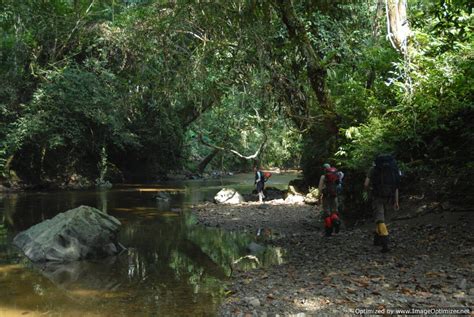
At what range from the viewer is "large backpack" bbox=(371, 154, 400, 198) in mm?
8086

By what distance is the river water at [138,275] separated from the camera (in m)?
Answer: 6.45

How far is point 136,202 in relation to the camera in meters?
20.7

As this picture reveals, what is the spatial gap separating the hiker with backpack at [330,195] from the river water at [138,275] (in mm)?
1586

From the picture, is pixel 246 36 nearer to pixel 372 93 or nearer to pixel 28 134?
pixel 372 93

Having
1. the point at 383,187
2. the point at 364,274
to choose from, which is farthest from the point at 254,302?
the point at 383,187

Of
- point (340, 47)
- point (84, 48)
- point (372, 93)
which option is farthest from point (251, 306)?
point (84, 48)

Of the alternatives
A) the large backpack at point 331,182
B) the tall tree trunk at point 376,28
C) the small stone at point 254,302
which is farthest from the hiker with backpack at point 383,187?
the tall tree trunk at point 376,28

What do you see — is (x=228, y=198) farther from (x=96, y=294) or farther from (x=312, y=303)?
(x=312, y=303)

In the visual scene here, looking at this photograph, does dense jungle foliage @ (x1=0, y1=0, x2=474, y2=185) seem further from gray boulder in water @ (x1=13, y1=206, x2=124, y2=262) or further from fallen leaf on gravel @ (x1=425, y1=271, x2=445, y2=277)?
gray boulder in water @ (x1=13, y1=206, x2=124, y2=262)

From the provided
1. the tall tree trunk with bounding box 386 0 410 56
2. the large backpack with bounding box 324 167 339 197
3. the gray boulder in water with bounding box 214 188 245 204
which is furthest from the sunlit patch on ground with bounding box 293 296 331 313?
the gray boulder in water with bounding box 214 188 245 204

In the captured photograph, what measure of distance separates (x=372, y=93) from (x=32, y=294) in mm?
9153

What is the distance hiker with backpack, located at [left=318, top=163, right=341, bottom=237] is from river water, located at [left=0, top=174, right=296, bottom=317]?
159cm

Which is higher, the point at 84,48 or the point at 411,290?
the point at 84,48

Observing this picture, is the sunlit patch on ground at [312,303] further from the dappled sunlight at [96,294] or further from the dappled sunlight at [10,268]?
the dappled sunlight at [10,268]
